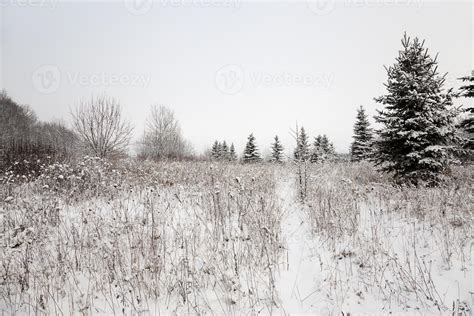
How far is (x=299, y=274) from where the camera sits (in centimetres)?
350

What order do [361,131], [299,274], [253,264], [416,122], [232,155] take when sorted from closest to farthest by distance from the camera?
[299,274] → [253,264] → [416,122] → [361,131] → [232,155]

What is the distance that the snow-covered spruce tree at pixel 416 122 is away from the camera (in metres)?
7.20

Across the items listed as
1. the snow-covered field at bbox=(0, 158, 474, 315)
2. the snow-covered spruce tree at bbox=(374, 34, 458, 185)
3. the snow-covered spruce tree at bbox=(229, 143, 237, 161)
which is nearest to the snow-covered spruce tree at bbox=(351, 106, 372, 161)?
the snow-covered spruce tree at bbox=(229, 143, 237, 161)

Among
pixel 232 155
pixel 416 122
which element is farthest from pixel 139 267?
pixel 232 155

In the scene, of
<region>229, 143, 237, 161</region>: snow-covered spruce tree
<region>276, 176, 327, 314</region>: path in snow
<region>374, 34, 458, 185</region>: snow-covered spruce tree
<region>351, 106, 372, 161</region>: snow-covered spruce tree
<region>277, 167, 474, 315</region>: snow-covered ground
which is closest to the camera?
<region>277, 167, 474, 315</region>: snow-covered ground

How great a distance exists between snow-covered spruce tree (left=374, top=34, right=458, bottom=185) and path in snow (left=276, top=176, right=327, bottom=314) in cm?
458

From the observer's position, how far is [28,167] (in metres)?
9.03

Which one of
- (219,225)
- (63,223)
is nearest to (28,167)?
(63,223)

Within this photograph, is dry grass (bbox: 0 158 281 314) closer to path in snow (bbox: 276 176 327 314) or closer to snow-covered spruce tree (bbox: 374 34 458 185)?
path in snow (bbox: 276 176 327 314)

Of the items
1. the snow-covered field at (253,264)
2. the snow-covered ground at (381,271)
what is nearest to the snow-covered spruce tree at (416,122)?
the snow-covered field at (253,264)

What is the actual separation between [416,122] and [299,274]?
6.35m

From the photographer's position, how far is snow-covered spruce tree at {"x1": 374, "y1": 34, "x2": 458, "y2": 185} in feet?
23.6

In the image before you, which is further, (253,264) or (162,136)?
(162,136)

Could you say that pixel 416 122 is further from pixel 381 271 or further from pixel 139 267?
pixel 139 267
